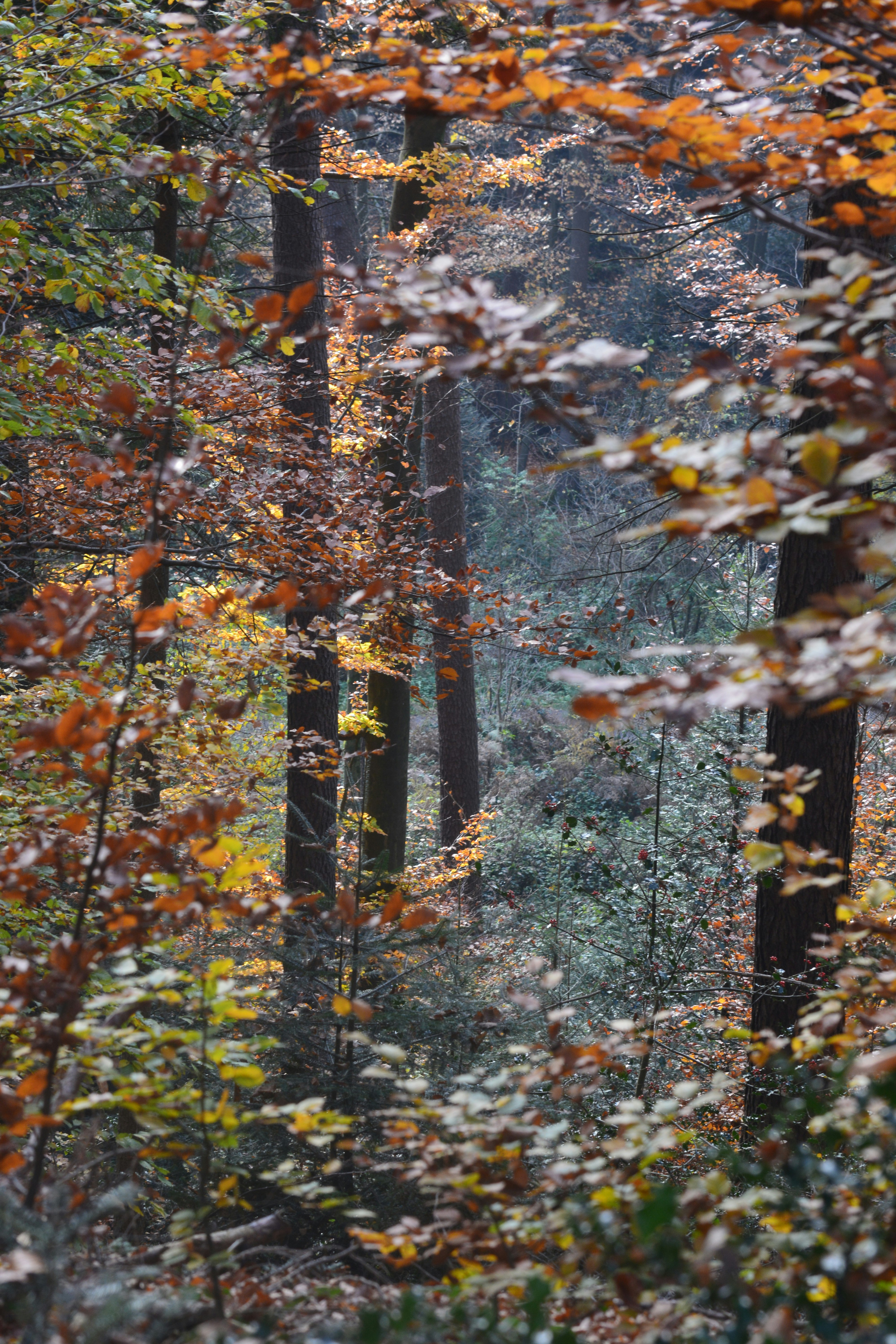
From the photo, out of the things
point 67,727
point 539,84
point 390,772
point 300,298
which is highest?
point 539,84

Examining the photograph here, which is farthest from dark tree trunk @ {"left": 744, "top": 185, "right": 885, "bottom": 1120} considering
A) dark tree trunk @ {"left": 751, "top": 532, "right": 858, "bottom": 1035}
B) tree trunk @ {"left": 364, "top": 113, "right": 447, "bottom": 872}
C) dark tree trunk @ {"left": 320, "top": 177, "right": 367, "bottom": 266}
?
dark tree trunk @ {"left": 320, "top": 177, "right": 367, "bottom": 266}

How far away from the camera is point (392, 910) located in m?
1.89

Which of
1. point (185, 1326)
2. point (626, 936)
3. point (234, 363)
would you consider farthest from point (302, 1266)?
point (626, 936)

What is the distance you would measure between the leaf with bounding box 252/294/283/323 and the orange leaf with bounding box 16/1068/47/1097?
143 centimetres

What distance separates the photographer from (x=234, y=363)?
6770 mm

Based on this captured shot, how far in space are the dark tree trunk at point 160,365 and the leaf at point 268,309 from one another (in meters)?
2.62

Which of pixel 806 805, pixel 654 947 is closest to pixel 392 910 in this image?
pixel 806 805

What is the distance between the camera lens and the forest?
1.57 m

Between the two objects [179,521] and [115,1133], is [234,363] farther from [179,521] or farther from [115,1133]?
[115,1133]

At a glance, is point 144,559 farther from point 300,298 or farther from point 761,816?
point 761,816

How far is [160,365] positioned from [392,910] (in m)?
4.50

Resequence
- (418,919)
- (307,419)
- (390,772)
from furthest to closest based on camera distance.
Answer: (390,772) < (307,419) < (418,919)

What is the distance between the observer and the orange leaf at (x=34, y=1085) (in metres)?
1.69

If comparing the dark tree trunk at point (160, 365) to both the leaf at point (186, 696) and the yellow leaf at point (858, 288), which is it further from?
the yellow leaf at point (858, 288)
